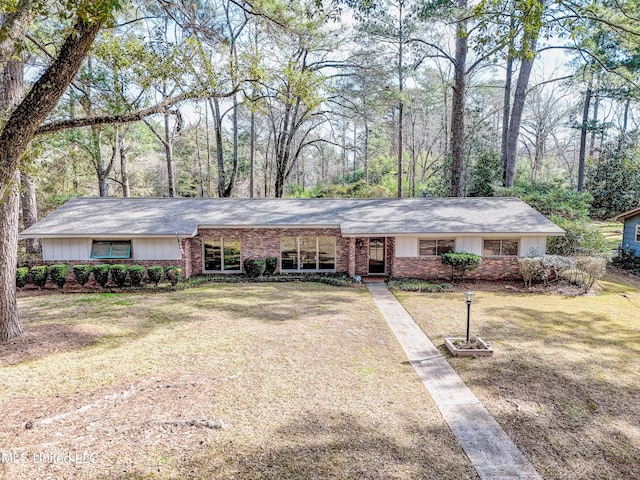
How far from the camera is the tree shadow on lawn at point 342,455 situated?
432 centimetres

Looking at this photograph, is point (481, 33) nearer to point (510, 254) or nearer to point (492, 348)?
point (492, 348)

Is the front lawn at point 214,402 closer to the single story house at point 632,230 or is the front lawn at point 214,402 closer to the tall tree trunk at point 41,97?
the tall tree trunk at point 41,97

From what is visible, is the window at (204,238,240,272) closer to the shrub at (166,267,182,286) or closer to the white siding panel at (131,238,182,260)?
the white siding panel at (131,238,182,260)

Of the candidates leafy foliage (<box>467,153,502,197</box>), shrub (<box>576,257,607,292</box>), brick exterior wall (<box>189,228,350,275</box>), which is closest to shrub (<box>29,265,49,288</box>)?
brick exterior wall (<box>189,228,350,275</box>)

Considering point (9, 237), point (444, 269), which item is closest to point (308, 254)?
point (444, 269)

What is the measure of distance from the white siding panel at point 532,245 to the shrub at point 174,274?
43.5ft

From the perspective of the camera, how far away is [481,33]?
6.42m

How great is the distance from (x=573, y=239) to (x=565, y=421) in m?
12.6

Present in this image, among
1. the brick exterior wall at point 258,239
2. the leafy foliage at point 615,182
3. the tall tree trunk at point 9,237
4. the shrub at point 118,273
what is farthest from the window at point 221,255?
the leafy foliage at point 615,182

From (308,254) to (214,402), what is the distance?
33.8 ft

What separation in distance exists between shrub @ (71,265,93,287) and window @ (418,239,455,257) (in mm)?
12451

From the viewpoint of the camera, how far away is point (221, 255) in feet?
51.4

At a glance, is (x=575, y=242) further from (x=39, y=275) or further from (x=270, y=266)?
(x=39, y=275)

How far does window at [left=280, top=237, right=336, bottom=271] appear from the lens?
15.7 metres
